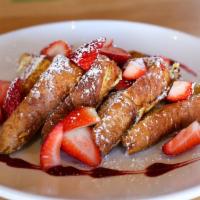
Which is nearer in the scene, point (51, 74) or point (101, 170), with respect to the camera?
point (101, 170)

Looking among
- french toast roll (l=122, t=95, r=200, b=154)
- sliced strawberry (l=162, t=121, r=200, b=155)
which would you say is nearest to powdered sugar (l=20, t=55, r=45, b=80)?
french toast roll (l=122, t=95, r=200, b=154)

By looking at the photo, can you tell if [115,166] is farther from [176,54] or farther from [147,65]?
[176,54]

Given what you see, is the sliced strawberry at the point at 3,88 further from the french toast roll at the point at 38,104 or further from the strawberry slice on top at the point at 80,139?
the strawberry slice on top at the point at 80,139

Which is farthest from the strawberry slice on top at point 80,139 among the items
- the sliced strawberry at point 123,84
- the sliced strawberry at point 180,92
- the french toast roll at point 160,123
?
the sliced strawberry at point 180,92

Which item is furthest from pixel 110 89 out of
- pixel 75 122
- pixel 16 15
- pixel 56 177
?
pixel 16 15

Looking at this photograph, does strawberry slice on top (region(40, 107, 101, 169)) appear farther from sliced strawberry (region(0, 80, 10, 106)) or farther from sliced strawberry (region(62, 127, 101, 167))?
sliced strawberry (region(0, 80, 10, 106))

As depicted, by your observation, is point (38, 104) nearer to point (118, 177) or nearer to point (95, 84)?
point (95, 84)

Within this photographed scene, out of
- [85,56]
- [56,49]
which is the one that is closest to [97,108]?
[85,56]
